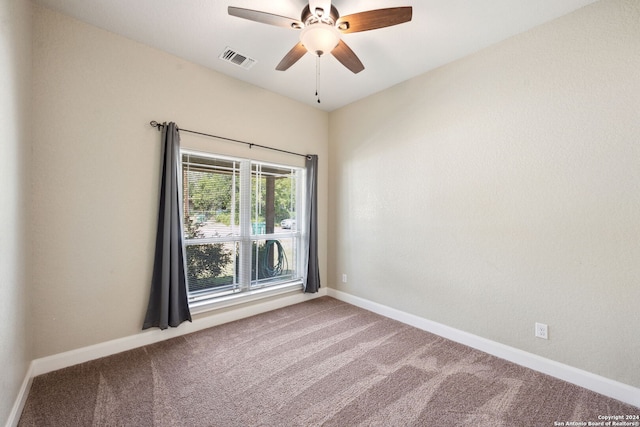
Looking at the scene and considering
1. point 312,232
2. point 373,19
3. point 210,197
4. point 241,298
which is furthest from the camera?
point 312,232

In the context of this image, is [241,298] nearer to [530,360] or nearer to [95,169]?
[95,169]

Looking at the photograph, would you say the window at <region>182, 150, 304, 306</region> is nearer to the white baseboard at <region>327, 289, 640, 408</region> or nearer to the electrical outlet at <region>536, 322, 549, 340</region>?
the white baseboard at <region>327, 289, 640, 408</region>

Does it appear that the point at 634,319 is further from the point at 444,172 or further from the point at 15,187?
the point at 15,187

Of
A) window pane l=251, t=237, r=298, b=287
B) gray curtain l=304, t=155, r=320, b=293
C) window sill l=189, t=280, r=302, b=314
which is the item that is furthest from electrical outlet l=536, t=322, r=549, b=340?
window pane l=251, t=237, r=298, b=287

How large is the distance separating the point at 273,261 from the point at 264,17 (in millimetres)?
2731

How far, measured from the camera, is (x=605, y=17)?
6.29ft

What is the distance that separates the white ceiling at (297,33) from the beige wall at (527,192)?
217mm

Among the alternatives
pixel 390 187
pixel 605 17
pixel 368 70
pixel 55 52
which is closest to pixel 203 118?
pixel 55 52

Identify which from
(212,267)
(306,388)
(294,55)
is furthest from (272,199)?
(306,388)

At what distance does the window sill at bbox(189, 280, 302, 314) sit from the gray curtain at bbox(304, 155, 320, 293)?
18 centimetres

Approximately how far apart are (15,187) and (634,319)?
4.15 metres

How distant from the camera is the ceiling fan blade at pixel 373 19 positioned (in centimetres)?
166

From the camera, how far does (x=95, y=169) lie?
228 centimetres

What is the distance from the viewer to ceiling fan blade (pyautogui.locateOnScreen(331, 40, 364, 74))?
206cm
